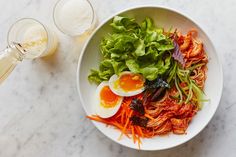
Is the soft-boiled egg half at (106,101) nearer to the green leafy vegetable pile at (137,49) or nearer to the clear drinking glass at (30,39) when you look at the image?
the green leafy vegetable pile at (137,49)

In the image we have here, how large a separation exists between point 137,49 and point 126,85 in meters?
0.16

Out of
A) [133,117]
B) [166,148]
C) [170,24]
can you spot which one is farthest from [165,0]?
[166,148]

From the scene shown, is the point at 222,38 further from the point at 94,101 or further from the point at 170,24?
the point at 94,101

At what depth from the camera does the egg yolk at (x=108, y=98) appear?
1688 mm

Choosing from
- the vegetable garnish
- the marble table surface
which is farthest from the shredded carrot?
the marble table surface

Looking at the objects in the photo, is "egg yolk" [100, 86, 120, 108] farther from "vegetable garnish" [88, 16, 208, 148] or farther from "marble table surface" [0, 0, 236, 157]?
"marble table surface" [0, 0, 236, 157]

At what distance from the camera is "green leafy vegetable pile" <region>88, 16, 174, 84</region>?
162cm

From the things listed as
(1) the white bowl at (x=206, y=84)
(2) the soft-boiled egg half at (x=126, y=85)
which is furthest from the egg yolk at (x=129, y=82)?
(1) the white bowl at (x=206, y=84)

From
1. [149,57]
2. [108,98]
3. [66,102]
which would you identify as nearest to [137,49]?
[149,57]

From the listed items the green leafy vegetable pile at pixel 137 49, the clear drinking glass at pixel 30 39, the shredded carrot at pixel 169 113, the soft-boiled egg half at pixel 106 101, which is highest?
the clear drinking glass at pixel 30 39

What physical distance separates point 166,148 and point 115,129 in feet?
0.74

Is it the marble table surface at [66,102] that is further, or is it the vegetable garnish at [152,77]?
the marble table surface at [66,102]

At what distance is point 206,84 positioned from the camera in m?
1.68

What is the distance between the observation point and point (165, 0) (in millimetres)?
1760
